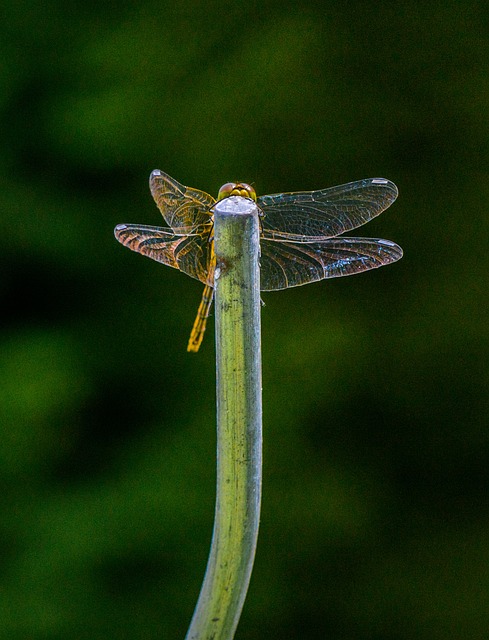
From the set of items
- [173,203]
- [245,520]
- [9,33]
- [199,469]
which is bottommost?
[245,520]

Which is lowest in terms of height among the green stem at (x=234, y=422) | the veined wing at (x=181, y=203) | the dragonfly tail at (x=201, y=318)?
the green stem at (x=234, y=422)

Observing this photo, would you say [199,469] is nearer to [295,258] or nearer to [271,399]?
[271,399]

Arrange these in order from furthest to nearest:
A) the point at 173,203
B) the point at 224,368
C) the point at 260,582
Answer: the point at 260,582 < the point at 173,203 < the point at 224,368

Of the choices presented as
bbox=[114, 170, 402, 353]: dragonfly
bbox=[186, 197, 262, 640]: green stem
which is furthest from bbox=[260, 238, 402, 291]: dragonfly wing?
bbox=[186, 197, 262, 640]: green stem

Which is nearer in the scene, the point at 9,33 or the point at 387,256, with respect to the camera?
the point at 387,256

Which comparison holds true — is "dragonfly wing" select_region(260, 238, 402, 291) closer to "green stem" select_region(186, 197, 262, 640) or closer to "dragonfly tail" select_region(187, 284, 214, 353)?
"dragonfly tail" select_region(187, 284, 214, 353)

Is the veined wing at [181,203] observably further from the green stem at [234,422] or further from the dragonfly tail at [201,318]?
the green stem at [234,422]

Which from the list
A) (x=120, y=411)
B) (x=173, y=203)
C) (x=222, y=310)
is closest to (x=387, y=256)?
(x=173, y=203)

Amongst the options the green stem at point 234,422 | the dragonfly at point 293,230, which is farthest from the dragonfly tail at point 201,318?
the green stem at point 234,422
